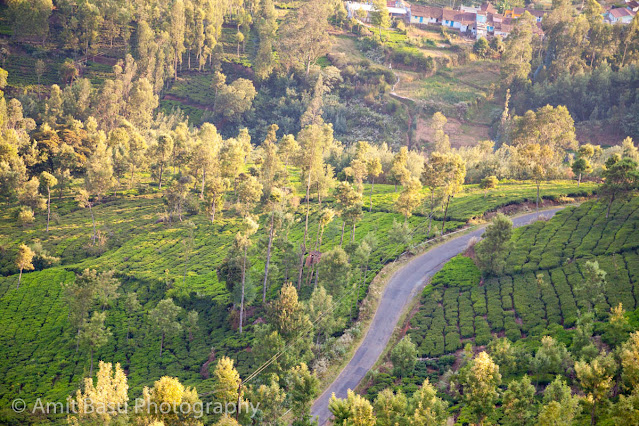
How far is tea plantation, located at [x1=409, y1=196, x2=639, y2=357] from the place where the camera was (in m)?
56.0

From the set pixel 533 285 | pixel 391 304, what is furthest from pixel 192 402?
pixel 533 285

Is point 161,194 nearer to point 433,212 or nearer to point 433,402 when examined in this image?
point 433,212

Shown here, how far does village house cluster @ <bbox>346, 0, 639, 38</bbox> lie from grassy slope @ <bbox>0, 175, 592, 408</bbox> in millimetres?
93840

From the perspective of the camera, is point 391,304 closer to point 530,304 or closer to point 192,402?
point 530,304

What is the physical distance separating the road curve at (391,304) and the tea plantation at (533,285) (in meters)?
2.28

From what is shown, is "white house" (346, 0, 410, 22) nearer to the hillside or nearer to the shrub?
the hillside

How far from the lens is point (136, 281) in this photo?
237ft

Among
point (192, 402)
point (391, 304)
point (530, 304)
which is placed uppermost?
point (530, 304)

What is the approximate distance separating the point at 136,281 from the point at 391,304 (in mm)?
31856

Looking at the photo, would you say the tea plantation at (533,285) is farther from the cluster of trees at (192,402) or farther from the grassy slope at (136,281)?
the cluster of trees at (192,402)

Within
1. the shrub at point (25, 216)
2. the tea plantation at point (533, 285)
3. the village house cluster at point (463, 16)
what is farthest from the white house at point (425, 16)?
the shrub at point (25, 216)

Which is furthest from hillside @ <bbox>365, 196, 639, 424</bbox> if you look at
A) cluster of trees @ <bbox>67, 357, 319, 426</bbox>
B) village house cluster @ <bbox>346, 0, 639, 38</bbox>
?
village house cluster @ <bbox>346, 0, 639, 38</bbox>

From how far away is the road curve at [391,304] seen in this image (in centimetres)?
5331

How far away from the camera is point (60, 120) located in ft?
396
